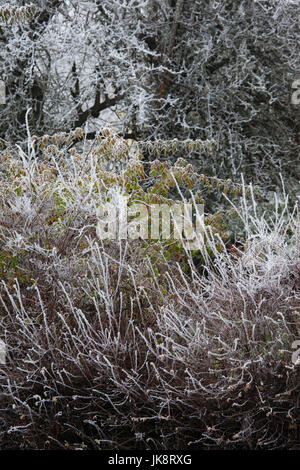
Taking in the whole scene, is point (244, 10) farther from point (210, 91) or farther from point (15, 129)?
point (15, 129)

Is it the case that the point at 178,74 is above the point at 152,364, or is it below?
above

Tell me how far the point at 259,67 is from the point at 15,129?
3.21 meters

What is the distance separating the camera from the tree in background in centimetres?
671

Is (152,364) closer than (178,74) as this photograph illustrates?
Yes

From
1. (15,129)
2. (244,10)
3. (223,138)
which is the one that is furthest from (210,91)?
(15,129)

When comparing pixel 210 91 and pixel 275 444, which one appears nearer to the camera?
pixel 275 444

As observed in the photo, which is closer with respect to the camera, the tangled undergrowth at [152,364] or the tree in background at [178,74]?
the tangled undergrowth at [152,364]

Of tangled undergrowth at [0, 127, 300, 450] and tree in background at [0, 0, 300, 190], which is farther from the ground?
tree in background at [0, 0, 300, 190]

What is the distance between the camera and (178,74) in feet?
22.6

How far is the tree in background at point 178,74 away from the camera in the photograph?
6.71 m

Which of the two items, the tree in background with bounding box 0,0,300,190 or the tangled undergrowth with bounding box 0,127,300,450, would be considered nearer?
the tangled undergrowth with bounding box 0,127,300,450

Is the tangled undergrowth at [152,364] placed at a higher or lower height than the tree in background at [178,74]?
lower
